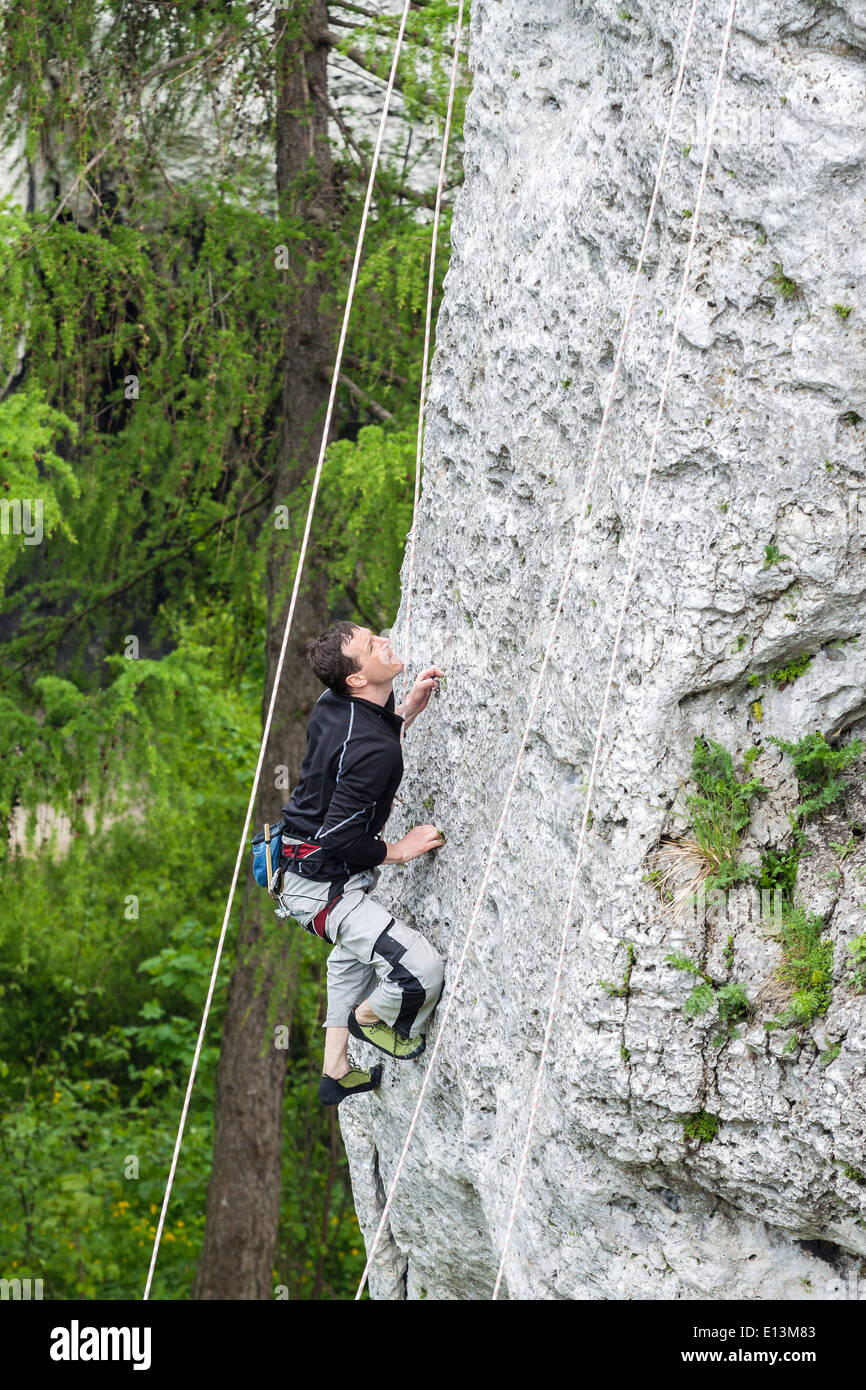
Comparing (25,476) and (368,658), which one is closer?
(368,658)

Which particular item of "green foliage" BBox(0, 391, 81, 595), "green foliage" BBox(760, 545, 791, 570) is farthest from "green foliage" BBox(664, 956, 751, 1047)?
"green foliage" BBox(0, 391, 81, 595)

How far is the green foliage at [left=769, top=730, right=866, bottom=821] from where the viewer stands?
3.21 meters

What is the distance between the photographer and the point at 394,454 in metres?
6.43

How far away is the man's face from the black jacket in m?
0.08

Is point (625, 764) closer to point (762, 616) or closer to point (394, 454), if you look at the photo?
point (762, 616)

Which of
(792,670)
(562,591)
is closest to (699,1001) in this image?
(792,670)

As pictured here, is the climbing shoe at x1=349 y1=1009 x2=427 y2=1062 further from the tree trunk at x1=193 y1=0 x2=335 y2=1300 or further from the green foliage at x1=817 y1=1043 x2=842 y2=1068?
the tree trunk at x1=193 y1=0 x2=335 y2=1300

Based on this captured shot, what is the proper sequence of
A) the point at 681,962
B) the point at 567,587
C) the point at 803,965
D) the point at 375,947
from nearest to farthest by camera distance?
the point at 803,965 → the point at 681,962 → the point at 567,587 → the point at 375,947

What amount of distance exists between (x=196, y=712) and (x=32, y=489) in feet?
5.61

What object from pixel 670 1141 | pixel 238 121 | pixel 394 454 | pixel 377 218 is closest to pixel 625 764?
pixel 670 1141

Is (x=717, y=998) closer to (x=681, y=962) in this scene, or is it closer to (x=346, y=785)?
(x=681, y=962)

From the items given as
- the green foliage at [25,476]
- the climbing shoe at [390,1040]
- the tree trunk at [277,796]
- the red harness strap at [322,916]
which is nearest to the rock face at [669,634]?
the climbing shoe at [390,1040]

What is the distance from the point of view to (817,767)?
3.25 metres

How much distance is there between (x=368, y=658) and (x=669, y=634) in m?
1.06
